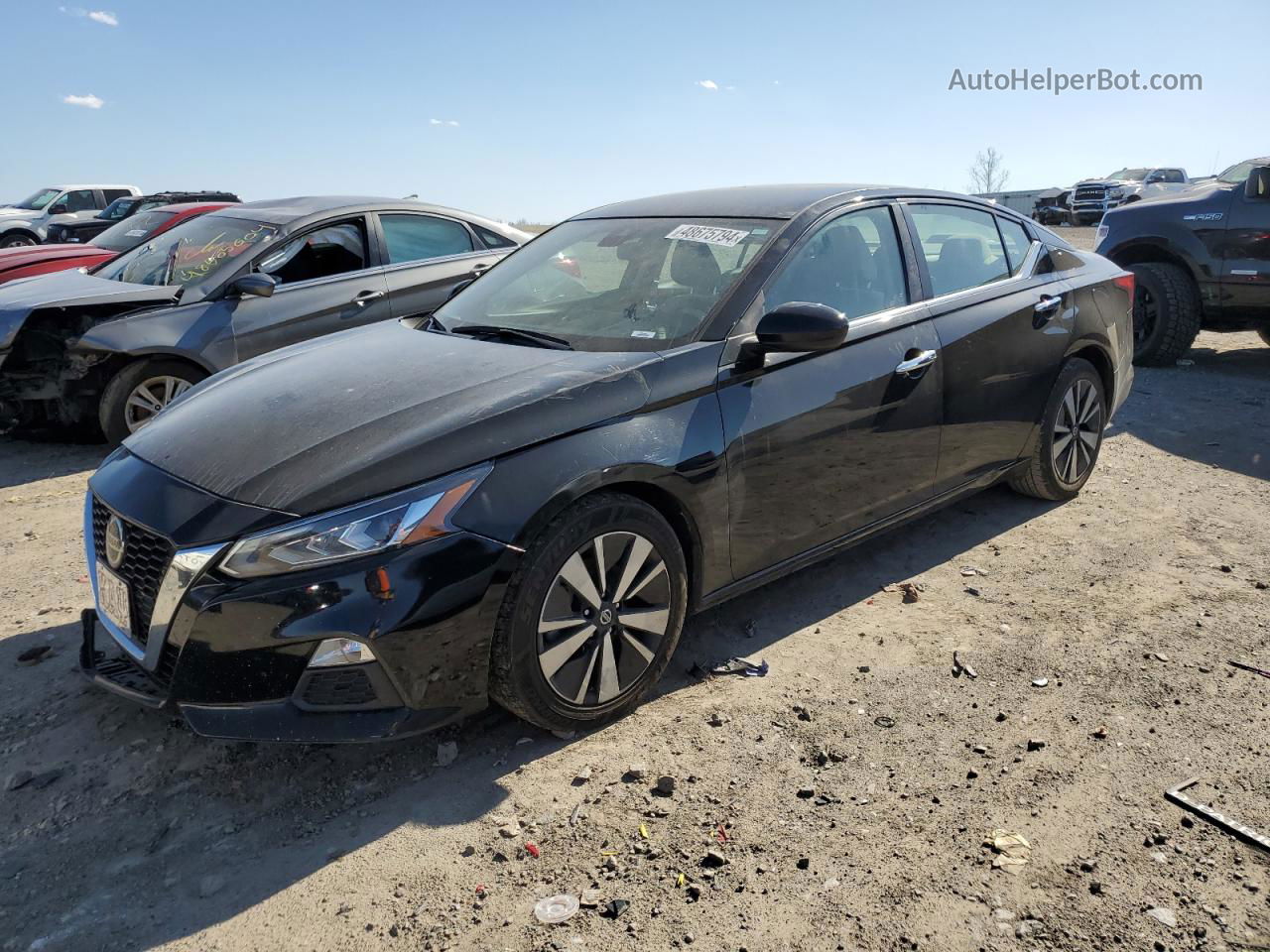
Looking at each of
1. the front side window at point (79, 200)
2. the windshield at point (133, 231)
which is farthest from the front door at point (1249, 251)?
the front side window at point (79, 200)

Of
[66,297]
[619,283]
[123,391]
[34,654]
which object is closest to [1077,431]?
[619,283]

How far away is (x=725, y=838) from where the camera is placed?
2.63 metres

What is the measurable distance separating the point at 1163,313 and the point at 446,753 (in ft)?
26.1

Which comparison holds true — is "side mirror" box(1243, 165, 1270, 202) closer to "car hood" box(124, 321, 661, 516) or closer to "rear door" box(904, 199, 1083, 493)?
"rear door" box(904, 199, 1083, 493)

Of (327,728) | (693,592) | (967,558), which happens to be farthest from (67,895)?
(967,558)

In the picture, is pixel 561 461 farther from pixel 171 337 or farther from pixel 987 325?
pixel 171 337

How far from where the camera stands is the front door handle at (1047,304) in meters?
4.65

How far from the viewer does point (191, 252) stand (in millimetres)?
6832

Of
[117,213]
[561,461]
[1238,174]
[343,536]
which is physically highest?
[117,213]

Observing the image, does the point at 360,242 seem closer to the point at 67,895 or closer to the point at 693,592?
the point at 693,592

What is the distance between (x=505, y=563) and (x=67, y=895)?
1.35m

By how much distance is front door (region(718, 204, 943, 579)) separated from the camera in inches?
134

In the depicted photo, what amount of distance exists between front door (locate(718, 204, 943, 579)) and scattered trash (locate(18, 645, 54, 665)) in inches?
101

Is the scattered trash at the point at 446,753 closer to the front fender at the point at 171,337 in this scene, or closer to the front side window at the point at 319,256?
the front fender at the point at 171,337
